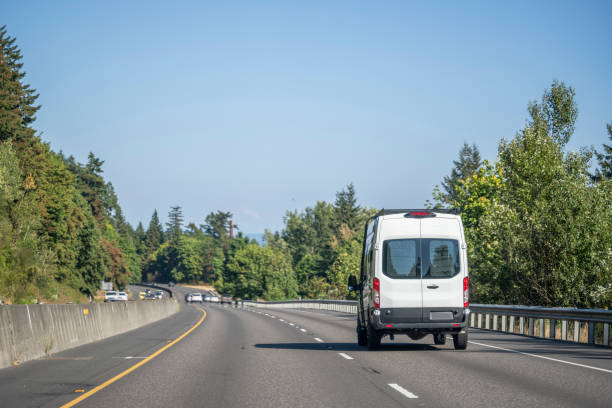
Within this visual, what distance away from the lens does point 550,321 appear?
22719 mm

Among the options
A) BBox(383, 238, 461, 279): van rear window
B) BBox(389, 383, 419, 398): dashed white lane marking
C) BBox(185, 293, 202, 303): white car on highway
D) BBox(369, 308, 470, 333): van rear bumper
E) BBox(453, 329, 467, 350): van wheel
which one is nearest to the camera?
BBox(389, 383, 419, 398): dashed white lane marking

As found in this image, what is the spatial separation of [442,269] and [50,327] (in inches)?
340

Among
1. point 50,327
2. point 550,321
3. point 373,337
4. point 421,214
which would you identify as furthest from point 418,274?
point 550,321

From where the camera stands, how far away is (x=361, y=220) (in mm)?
168500

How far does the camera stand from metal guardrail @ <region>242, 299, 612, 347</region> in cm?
1925

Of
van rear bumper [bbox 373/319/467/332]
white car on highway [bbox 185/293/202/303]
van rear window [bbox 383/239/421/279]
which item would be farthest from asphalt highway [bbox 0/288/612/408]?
white car on highway [bbox 185/293/202/303]

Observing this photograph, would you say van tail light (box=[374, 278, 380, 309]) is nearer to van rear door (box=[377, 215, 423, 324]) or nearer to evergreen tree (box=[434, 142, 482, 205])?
van rear door (box=[377, 215, 423, 324])

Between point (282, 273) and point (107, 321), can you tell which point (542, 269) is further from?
point (282, 273)

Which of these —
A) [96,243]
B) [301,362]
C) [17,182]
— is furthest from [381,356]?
[96,243]

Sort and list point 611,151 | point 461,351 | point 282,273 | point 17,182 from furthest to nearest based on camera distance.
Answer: point 282,273
point 611,151
point 17,182
point 461,351

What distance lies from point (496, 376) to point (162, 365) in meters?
6.03

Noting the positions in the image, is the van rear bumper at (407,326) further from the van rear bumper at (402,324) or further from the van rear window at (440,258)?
the van rear window at (440,258)

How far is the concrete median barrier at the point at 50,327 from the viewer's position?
549 inches

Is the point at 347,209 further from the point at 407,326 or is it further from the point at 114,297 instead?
the point at 407,326
